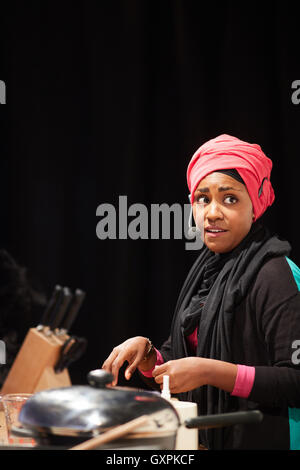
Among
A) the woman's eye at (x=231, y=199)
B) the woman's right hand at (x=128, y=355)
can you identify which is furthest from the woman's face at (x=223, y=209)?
the woman's right hand at (x=128, y=355)

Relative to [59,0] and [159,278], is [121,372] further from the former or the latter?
[59,0]

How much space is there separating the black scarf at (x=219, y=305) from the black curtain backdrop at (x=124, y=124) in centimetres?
90

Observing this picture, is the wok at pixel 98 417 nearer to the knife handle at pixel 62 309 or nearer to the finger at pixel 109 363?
the finger at pixel 109 363

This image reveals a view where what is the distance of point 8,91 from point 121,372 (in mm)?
1286

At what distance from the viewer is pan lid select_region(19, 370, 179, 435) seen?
32.7 inches

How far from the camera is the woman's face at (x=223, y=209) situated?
1503 mm

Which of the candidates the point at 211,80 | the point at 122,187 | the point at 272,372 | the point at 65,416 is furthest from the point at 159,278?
the point at 65,416

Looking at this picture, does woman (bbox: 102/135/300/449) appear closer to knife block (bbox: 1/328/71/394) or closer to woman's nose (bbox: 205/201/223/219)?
woman's nose (bbox: 205/201/223/219)

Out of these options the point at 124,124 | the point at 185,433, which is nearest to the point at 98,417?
the point at 185,433

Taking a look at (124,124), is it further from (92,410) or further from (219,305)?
(92,410)

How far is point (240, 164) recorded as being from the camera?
4.95ft

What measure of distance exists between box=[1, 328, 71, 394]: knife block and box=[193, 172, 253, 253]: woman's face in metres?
1.11
